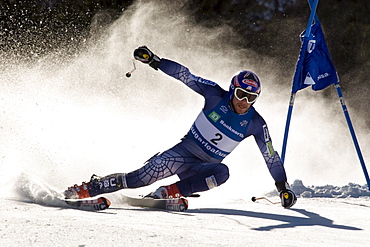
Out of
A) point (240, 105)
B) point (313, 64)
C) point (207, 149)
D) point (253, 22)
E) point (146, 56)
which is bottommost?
point (207, 149)

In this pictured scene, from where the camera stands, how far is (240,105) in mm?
4816

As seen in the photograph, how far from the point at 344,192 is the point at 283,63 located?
11858mm

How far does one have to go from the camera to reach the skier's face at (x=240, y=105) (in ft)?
15.8

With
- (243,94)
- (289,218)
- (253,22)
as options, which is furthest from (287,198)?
(253,22)

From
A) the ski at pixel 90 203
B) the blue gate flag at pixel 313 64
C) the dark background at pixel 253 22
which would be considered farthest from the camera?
the dark background at pixel 253 22

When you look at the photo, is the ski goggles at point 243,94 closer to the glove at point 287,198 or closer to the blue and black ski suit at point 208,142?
the blue and black ski suit at point 208,142

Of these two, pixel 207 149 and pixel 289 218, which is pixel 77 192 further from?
pixel 289 218

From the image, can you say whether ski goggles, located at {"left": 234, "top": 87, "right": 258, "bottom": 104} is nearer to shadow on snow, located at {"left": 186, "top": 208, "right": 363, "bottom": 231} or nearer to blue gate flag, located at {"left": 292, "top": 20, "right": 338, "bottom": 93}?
shadow on snow, located at {"left": 186, "top": 208, "right": 363, "bottom": 231}

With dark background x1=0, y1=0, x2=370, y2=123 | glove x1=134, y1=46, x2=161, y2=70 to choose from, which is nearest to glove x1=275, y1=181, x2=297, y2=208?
glove x1=134, y1=46, x2=161, y2=70

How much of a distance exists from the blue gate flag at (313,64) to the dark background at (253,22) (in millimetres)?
10937

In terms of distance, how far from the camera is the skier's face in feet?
15.8

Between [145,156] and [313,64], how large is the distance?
2.32 meters

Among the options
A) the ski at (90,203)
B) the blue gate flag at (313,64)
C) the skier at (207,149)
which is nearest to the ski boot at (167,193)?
the skier at (207,149)

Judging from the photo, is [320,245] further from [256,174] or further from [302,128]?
[302,128]
